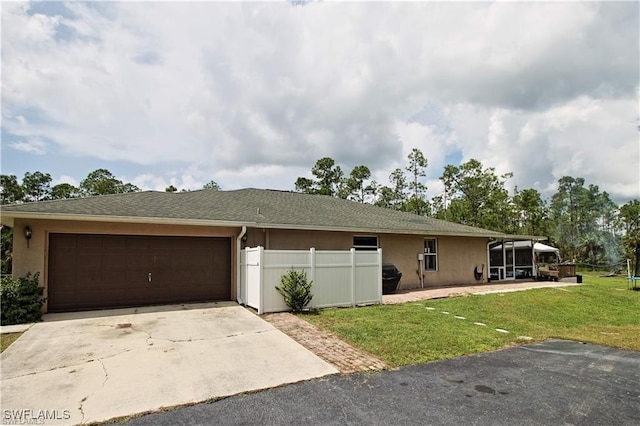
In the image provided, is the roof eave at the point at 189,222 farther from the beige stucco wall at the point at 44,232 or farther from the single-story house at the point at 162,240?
the beige stucco wall at the point at 44,232

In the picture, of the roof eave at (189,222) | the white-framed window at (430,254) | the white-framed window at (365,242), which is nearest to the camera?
the roof eave at (189,222)

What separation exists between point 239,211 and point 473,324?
793 centimetres

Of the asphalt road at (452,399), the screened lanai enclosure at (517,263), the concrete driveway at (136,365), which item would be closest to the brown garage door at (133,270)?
the concrete driveway at (136,365)

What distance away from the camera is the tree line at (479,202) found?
33.8 m

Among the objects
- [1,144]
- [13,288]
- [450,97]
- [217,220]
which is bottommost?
[13,288]

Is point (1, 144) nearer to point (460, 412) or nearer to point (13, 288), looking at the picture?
point (13, 288)

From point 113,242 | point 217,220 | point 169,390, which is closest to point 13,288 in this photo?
point 113,242

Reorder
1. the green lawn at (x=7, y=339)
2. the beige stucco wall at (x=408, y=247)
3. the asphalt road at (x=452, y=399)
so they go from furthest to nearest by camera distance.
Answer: the beige stucco wall at (x=408, y=247), the green lawn at (x=7, y=339), the asphalt road at (x=452, y=399)

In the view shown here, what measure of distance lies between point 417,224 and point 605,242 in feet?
127

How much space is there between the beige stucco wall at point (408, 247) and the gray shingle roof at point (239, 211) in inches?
22.3

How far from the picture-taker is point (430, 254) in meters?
15.7

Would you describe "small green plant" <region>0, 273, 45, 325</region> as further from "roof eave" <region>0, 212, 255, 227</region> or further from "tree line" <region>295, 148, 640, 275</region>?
"tree line" <region>295, 148, 640, 275</region>

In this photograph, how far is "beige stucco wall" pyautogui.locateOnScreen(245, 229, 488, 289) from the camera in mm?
12234

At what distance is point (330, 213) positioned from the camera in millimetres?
14844
